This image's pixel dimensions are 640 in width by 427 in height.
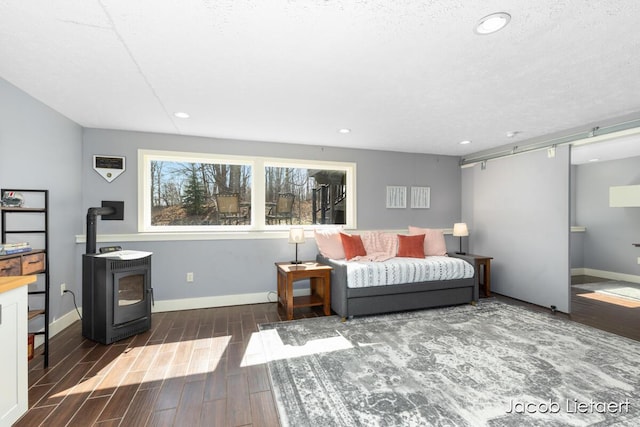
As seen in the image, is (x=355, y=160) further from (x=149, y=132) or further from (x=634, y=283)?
(x=634, y=283)

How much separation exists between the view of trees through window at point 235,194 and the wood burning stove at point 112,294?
972mm

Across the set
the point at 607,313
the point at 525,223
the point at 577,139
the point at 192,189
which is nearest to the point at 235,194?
the point at 192,189

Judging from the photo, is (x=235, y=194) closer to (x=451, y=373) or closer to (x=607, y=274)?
(x=451, y=373)

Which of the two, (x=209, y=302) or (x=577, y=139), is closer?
(x=577, y=139)

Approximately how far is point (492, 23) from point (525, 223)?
348cm

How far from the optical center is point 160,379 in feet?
7.30

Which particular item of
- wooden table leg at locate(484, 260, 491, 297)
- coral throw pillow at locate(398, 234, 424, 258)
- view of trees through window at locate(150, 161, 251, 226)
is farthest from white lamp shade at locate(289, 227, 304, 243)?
wooden table leg at locate(484, 260, 491, 297)

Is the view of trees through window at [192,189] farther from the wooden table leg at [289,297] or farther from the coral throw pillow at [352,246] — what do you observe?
the coral throw pillow at [352,246]

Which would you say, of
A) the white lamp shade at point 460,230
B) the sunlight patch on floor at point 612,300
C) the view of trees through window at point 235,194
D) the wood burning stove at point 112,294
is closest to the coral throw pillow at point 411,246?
the white lamp shade at point 460,230

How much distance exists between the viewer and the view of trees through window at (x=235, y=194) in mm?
3982

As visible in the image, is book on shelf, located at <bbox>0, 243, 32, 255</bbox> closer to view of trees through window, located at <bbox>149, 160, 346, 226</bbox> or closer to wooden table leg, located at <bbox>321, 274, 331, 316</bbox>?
view of trees through window, located at <bbox>149, 160, 346, 226</bbox>

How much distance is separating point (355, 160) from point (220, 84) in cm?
264

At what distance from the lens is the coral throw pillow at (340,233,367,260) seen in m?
3.97

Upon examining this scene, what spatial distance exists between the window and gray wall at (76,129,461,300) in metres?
0.13
